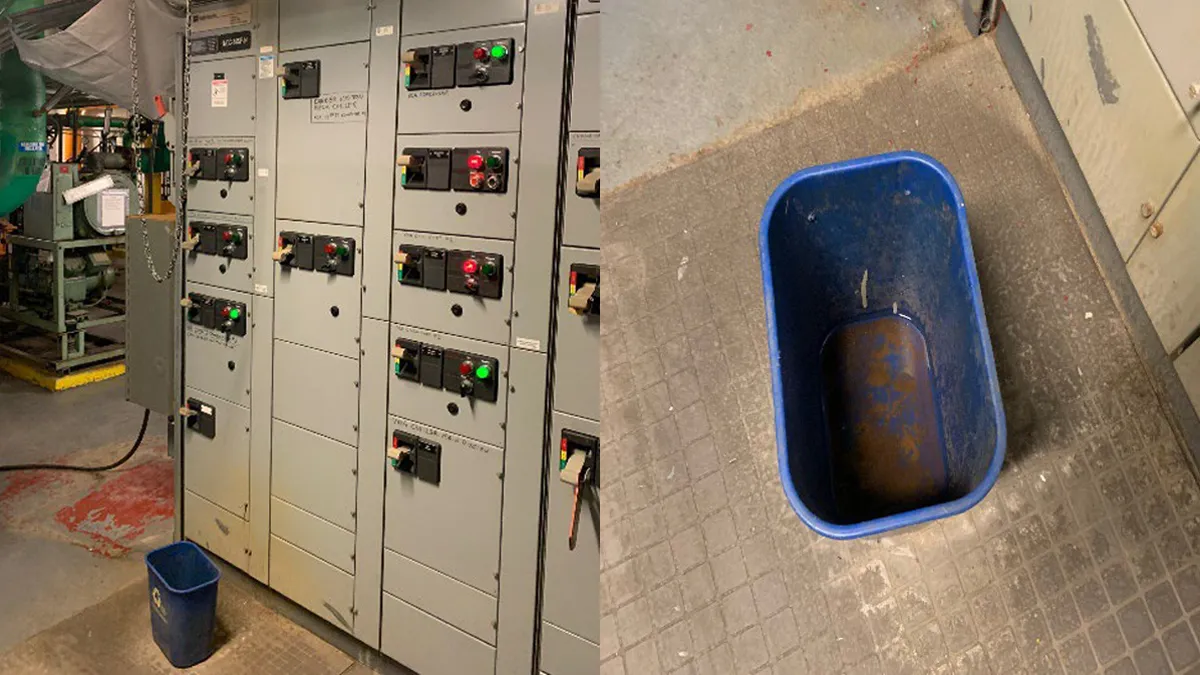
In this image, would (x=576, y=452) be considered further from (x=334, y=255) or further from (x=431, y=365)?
(x=334, y=255)

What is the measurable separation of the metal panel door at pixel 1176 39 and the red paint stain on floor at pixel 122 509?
12.9ft

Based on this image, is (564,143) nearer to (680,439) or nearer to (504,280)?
(504,280)

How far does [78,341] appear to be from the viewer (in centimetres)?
527

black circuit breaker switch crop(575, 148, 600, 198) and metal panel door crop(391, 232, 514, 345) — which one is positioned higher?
black circuit breaker switch crop(575, 148, 600, 198)

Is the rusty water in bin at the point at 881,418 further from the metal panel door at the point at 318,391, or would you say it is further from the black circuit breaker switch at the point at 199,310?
the black circuit breaker switch at the point at 199,310

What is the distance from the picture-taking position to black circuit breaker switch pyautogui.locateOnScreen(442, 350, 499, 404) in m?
2.19

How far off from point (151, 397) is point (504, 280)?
2134 millimetres

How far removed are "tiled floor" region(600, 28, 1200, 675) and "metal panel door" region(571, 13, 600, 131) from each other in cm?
51

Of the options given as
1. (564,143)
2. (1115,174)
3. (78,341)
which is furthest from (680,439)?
(78,341)

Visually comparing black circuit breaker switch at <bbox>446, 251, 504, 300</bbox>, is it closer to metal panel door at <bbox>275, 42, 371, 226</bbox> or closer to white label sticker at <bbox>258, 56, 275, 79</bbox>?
metal panel door at <bbox>275, 42, 371, 226</bbox>

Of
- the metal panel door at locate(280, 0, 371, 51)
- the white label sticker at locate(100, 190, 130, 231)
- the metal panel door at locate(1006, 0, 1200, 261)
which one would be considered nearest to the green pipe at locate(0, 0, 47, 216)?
the white label sticker at locate(100, 190, 130, 231)

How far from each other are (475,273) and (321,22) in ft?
3.39

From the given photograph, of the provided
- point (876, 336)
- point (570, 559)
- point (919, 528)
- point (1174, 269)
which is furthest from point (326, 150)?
point (1174, 269)

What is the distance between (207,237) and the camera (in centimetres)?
294
